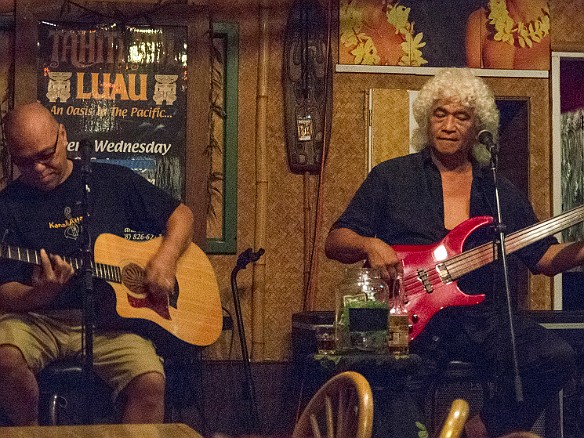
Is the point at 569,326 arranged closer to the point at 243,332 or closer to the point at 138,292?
the point at 243,332

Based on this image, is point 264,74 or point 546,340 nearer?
point 546,340

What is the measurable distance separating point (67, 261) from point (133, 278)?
263 mm

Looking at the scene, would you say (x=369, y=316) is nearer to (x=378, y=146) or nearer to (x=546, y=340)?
(x=546, y=340)

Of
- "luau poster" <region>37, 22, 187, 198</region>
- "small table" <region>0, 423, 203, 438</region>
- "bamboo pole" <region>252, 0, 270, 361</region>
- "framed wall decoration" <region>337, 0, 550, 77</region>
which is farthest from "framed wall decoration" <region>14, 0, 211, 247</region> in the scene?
"small table" <region>0, 423, 203, 438</region>

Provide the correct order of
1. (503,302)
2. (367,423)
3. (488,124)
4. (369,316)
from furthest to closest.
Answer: (488,124), (503,302), (369,316), (367,423)

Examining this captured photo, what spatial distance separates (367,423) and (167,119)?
3.70 metres

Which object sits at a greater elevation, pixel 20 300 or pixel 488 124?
pixel 488 124

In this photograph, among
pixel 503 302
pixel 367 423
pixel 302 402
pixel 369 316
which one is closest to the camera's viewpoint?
pixel 367 423

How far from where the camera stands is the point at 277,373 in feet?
17.1

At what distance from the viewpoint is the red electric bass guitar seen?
12.4 ft

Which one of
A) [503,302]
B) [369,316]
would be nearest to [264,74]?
[503,302]

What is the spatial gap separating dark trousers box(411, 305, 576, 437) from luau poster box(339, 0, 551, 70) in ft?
6.49

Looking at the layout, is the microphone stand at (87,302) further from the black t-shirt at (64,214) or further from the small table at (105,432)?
the small table at (105,432)

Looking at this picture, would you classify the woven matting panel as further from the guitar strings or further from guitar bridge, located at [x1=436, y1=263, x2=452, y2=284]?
guitar bridge, located at [x1=436, y1=263, x2=452, y2=284]
